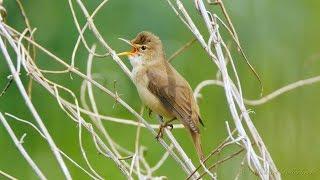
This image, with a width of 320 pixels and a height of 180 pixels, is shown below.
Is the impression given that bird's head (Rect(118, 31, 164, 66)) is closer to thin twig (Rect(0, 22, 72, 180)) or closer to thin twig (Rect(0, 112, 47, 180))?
thin twig (Rect(0, 22, 72, 180))

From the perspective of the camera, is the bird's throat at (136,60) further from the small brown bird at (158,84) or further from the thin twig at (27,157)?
the thin twig at (27,157)

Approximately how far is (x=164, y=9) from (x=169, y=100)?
3.01ft

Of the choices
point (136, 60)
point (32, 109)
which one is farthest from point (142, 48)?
point (32, 109)

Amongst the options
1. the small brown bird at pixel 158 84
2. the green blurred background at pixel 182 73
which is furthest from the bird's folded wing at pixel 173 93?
the green blurred background at pixel 182 73

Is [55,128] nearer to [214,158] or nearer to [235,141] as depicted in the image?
[214,158]

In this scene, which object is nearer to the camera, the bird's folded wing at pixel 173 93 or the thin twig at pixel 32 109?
the thin twig at pixel 32 109

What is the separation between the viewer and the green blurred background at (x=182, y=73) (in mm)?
4574

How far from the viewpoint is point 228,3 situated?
523 cm

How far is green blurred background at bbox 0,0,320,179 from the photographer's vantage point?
4.57m

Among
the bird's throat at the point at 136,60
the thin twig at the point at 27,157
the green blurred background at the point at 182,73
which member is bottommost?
the green blurred background at the point at 182,73

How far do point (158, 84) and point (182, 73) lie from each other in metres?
0.81

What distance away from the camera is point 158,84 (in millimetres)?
4250

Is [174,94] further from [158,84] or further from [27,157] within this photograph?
[27,157]

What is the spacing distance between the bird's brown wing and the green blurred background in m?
0.32
